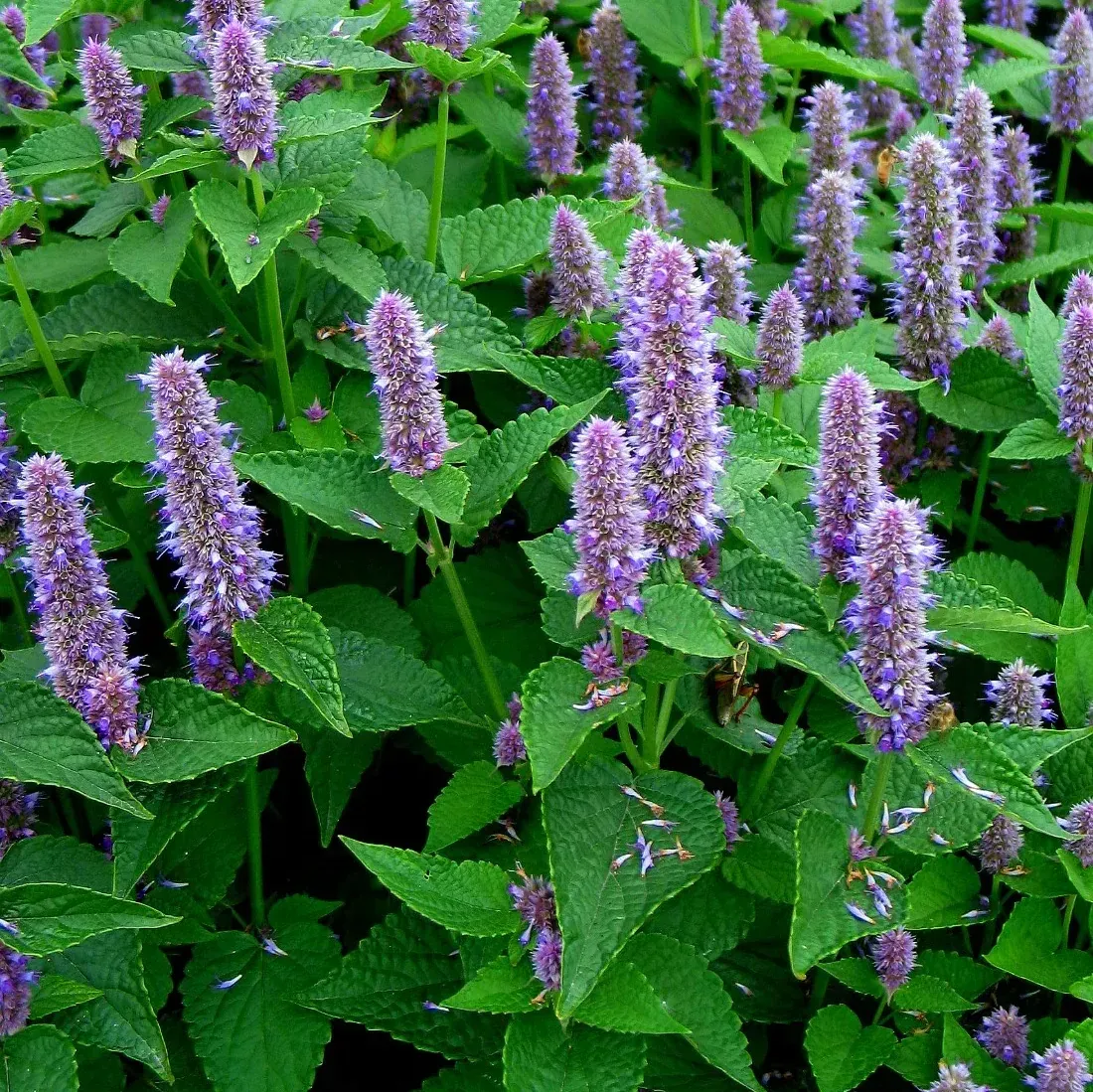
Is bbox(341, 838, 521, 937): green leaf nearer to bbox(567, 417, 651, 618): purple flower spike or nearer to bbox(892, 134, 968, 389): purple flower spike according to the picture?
bbox(567, 417, 651, 618): purple flower spike

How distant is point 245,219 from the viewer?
3.18m

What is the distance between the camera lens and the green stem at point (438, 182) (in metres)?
3.71

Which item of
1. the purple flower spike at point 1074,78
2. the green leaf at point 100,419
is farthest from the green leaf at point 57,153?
the purple flower spike at point 1074,78

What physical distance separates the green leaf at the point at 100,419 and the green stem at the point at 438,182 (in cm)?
93

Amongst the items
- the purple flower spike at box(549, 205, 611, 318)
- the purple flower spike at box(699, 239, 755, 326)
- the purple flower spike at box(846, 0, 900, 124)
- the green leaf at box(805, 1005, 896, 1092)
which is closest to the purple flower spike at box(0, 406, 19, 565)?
the purple flower spike at box(549, 205, 611, 318)

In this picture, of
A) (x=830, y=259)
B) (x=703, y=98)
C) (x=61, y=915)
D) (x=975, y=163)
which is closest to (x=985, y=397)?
(x=830, y=259)

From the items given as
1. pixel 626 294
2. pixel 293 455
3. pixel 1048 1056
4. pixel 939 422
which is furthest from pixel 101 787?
pixel 939 422

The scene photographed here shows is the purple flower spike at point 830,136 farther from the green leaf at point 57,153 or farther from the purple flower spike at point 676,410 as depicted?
the green leaf at point 57,153

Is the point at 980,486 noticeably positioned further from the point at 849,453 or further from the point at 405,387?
the point at 405,387

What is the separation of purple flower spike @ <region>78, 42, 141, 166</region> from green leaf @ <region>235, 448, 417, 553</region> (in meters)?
1.13

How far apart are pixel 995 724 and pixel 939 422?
64.7 inches

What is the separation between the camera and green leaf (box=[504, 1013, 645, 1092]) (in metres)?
2.67

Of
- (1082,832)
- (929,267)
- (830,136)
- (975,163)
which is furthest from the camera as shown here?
(830,136)

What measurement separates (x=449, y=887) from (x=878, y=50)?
419 cm
